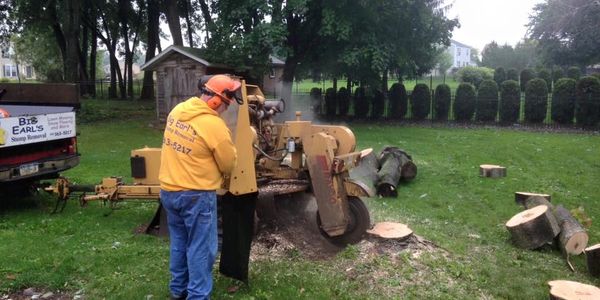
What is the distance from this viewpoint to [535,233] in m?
6.09

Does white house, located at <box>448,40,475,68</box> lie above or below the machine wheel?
above

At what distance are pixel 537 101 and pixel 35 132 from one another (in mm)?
15689

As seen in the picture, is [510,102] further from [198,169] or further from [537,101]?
[198,169]

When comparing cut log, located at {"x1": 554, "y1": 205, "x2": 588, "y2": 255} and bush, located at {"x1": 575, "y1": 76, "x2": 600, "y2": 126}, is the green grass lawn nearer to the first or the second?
cut log, located at {"x1": 554, "y1": 205, "x2": 588, "y2": 255}

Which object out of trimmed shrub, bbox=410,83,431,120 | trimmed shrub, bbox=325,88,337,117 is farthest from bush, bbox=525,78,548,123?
trimmed shrub, bbox=325,88,337,117

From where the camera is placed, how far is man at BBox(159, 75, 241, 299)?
3896mm

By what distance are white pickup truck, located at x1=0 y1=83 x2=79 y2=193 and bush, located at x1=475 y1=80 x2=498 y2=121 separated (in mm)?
14324

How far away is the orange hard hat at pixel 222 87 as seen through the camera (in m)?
4.06

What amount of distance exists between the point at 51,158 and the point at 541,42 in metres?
43.1

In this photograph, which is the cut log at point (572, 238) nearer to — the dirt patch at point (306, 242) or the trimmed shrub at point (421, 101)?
the dirt patch at point (306, 242)

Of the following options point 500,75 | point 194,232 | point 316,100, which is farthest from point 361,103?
point 500,75

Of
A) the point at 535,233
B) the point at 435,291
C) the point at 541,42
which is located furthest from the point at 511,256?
the point at 541,42

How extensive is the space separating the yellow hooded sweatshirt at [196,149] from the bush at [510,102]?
1617cm

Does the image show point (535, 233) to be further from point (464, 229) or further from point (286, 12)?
point (286, 12)
